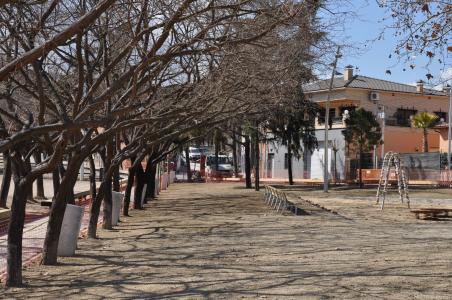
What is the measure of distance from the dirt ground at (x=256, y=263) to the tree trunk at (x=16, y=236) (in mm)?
266

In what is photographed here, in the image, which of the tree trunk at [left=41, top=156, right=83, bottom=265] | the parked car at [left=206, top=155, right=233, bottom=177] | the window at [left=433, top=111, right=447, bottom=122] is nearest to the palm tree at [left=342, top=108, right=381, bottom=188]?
the window at [left=433, top=111, right=447, bottom=122]

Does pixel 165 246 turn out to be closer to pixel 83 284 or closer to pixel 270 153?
pixel 83 284

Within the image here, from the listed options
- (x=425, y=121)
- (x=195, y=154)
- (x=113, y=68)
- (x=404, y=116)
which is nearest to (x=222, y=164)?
(x=195, y=154)

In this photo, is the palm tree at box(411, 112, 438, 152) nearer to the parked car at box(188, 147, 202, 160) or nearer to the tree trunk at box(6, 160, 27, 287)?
the parked car at box(188, 147, 202, 160)

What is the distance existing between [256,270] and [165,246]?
13.0ft

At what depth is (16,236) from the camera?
385 inches

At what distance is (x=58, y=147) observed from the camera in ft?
32.3

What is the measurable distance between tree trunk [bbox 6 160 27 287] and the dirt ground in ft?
0.87

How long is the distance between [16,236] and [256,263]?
146 inches

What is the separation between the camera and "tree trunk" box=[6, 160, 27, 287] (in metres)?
9.59

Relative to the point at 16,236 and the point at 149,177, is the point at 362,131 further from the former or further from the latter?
the point at 16,236

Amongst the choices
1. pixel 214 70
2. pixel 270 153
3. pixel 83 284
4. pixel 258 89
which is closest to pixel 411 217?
pixel 258 89

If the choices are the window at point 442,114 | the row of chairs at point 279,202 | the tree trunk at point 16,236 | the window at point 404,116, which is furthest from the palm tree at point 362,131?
the tree trunk at point 16,236

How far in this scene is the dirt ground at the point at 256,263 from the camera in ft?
28.6
